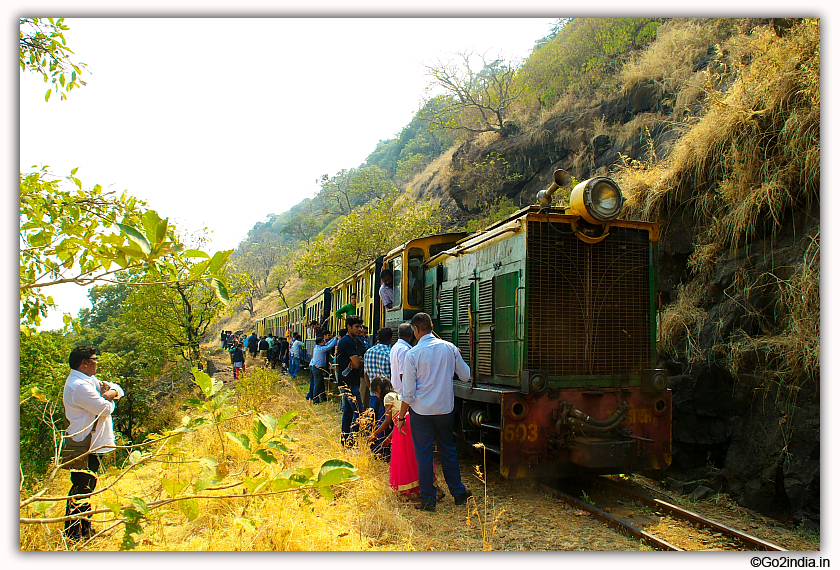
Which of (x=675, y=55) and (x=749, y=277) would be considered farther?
(x=675, y=55)

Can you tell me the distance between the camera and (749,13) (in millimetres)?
4246

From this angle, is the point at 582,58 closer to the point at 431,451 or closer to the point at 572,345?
the point at 572,345

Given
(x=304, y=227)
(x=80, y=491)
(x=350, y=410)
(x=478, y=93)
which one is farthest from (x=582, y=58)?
(x=304, y=227)

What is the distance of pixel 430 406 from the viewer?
16.6ft

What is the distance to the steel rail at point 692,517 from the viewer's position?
403 cm

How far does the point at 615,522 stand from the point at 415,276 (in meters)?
4.82

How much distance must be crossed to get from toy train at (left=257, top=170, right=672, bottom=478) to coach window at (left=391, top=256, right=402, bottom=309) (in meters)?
2.28

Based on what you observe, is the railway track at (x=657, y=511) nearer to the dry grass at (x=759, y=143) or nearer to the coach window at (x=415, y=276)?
the dry grass at (x=759, y=143)

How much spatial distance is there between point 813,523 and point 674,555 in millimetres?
1992

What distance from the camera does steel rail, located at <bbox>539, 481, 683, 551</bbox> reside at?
4082mm

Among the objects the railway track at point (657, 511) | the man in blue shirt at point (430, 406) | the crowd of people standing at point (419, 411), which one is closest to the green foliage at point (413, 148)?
the crowd of people standing at point (419, 411)

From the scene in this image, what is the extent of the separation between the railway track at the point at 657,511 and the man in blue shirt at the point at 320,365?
5691mm

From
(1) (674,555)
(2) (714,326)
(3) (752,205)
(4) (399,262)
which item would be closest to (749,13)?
(3) (752,205)

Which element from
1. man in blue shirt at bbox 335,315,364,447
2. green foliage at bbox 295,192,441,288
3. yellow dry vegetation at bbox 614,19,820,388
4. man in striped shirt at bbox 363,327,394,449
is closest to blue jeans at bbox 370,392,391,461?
man in striped shirt at bbox 363,327,394,449
